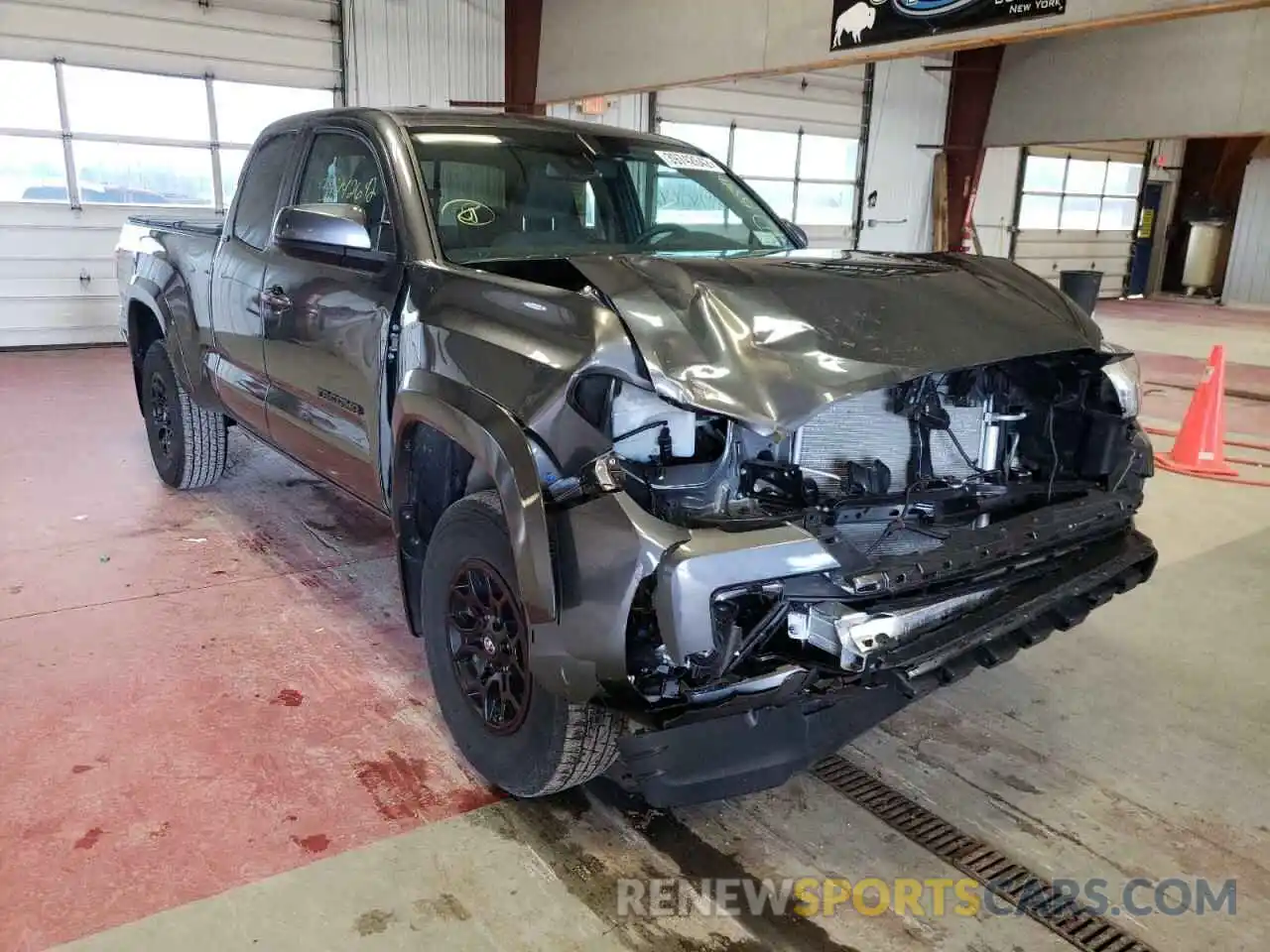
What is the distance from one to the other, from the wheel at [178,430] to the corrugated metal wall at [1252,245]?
19.2 meters

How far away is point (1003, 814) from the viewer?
8.05 feet

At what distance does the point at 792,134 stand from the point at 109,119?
939 cm

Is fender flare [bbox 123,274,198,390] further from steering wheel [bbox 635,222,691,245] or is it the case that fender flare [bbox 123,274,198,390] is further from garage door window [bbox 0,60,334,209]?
garage door window [bbox 0,60,334,209]

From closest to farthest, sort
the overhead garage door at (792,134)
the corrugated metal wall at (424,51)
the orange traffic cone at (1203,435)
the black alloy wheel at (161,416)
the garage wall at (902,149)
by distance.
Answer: the black alloy wheel at (161,416) → the orange traffic cone at (1203,435) → the corrugated metal wall at (424,51) → the overhead garage door at (792,134) → the garage wall at (902,149)

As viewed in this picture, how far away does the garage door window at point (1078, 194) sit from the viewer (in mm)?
18078

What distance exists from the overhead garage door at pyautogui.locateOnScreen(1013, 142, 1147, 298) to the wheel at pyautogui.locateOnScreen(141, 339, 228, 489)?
1658cm

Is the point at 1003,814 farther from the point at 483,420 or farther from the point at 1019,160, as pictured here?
the point at 1019,160

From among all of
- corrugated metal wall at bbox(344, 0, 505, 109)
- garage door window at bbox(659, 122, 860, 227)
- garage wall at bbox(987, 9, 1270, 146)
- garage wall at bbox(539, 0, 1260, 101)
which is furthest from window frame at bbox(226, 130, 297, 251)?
garage wall at bbox(987, 9, 1270, 146)

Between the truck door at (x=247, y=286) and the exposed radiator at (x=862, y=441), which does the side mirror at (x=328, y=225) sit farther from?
the exposed radiator at (x=862, y=441)

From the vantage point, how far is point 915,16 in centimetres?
749

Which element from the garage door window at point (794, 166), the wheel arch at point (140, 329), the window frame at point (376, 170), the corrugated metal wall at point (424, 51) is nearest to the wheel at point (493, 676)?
the window frame at point (376, 170)

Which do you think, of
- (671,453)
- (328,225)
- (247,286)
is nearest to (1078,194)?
(247,286)

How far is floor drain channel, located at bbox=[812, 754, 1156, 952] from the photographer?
2.04 meters

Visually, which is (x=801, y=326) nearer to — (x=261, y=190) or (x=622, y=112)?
(x=261, y=190)
